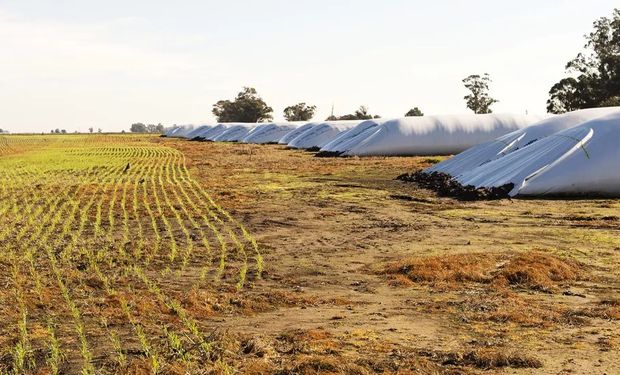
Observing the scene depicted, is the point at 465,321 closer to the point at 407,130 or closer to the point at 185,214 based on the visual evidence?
the point at 185,214

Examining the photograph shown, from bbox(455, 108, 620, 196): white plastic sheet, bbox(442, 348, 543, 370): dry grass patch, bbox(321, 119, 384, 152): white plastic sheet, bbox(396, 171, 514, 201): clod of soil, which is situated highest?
bbox(321, 119, 384, 152): white plastic sheet

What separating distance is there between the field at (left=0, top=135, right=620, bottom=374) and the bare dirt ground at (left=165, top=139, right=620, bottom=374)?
1.1 inches

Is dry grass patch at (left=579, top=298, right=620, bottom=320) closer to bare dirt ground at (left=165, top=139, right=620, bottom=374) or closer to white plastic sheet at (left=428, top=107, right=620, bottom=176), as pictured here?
bare dirt ground at (left=165, top=139, right=620, bottom=374)

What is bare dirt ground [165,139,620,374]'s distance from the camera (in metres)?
5.20

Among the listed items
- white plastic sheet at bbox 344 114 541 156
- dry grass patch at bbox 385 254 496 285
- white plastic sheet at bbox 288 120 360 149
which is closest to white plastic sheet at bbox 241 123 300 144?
white plastic sheet at bbox 288 120 360 149

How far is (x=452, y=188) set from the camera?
56.9ft

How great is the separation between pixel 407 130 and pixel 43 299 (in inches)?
1143

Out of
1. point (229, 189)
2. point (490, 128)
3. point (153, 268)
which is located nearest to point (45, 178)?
point (229, 189)

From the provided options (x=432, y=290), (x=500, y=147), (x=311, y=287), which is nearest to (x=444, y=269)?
(x=432, y=290)

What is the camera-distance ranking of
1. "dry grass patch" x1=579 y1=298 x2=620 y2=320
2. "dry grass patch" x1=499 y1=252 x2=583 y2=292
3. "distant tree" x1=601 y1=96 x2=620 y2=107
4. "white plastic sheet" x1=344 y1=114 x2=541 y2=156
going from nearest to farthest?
"dry grass patch" x1=579 y1=298 x2=620 y2=320 → "dry grass patch" x1=499 y1=252 x2=583 y2=292 → "white plastic sheet" x1=344 y1=114 x2=541 y2=156 → "distant tree" x1=601 y1=96 x2=620 y2=107

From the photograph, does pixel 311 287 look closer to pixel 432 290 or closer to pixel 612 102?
pixel 432 290

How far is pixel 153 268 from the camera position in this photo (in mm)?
8680

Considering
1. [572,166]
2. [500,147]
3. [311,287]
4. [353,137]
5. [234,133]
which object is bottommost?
[311,287]

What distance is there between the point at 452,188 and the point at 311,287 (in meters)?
10.4
